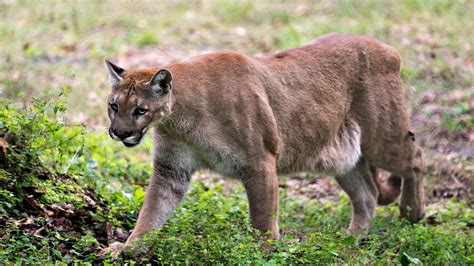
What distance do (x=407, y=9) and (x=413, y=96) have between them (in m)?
3.46

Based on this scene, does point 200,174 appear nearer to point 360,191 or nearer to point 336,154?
point 360,191

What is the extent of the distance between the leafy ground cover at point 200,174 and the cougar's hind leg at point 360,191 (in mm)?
171

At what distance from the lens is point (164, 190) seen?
644 cm

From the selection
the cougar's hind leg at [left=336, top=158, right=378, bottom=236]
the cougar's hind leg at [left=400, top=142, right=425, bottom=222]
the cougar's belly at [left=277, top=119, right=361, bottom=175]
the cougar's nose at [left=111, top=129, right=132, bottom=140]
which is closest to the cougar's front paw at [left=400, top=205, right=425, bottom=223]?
the cougar's hind leg at [left=400, top=142, right=425, bottom=222]

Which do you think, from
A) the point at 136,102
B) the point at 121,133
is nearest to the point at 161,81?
the point at 136,102

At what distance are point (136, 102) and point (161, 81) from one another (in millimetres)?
250

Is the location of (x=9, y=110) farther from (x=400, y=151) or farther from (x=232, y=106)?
(x=400, y=151)

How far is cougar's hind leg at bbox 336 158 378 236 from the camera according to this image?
789cm

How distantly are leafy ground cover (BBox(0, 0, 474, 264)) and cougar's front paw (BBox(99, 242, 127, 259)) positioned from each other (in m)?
0.08

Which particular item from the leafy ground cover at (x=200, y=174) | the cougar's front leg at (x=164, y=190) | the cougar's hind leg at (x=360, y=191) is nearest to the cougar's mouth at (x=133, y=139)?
the leafy ground cover at (x=200, y=174)

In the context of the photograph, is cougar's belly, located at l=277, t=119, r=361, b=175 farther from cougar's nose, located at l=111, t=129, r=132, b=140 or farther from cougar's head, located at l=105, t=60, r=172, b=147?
cougar's nose, located at l=111, t=129, r=132, b=140

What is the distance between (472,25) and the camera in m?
12.9

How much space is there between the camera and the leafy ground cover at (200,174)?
19.0 ft

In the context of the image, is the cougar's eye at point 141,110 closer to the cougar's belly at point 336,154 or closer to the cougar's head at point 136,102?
the cougar's head at point 136,102
